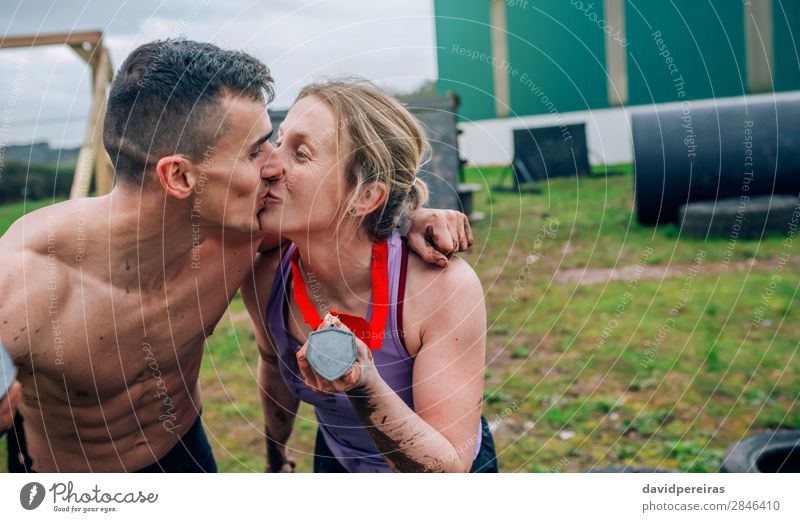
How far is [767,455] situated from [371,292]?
3.57 ft

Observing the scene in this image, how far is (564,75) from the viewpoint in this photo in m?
2.62

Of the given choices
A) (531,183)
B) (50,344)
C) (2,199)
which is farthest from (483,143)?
(531,183)

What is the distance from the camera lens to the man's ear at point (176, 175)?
1315 mm

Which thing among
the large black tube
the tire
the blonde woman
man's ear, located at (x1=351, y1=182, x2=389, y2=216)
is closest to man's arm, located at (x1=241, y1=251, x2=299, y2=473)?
the blonde woman

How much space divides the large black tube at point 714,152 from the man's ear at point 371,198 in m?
2.75

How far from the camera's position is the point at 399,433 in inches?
48.3

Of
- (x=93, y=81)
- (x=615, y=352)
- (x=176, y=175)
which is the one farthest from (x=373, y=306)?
(x=615, y=352)

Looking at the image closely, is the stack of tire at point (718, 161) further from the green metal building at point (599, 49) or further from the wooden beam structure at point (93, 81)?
the wooden beam structure at point (93, 81)

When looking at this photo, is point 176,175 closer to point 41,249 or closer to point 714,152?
point 41,249

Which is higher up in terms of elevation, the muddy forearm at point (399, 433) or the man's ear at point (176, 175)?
the man's ear at point (176, 175)

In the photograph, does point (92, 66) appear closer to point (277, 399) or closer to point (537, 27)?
point (277, 399)

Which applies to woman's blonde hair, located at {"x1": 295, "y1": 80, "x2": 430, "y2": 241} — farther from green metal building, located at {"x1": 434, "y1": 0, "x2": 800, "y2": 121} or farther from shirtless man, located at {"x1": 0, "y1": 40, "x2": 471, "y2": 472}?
green metal building, located at {"x1": 434, "y1": 0, "x2": 800, "y2": 121}

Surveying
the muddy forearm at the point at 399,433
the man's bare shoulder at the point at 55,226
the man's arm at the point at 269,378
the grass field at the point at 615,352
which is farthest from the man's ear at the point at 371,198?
the grass field at the point at 615,352
